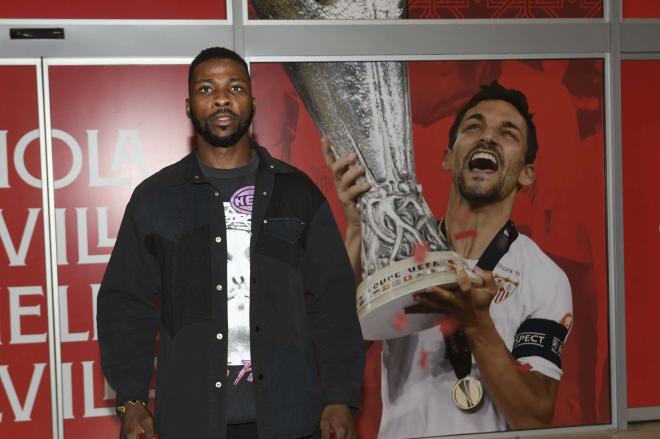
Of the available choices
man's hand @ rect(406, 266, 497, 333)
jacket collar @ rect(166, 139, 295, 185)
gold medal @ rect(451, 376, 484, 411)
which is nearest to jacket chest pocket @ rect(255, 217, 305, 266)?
jacket collar @ rect(166, 139, 295, 185)

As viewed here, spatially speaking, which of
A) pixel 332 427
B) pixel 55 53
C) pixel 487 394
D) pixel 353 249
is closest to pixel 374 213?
pixel 353 249

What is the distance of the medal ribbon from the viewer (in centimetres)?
345

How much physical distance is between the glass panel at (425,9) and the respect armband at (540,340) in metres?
1.40

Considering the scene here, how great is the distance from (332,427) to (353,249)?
1.67 meters

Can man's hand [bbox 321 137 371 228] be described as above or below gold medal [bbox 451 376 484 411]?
above

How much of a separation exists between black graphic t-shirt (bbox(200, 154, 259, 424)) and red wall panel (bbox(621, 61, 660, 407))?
2.41 metres

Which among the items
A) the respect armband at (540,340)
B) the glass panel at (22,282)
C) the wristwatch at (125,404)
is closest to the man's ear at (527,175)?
the respect armband at (540,340)

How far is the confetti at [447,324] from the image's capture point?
344cm

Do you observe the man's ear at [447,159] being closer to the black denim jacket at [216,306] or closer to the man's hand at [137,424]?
the black denim jacket at [216,306]

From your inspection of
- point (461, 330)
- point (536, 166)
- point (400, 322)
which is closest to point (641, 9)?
point (536, 166)

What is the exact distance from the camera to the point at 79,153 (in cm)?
328

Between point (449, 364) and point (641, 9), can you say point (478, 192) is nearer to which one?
point (449, 364)

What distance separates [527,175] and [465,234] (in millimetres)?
395

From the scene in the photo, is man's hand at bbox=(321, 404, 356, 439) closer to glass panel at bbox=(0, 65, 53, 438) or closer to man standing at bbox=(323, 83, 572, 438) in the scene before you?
man standing at bbox=(323, 83, 572, 438)
